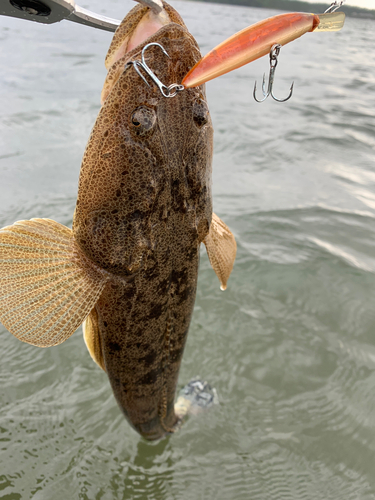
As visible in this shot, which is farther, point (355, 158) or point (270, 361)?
point (355, 158)

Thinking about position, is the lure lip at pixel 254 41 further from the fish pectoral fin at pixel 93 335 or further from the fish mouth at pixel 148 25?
the fish pectoral fin at pixel 93 335

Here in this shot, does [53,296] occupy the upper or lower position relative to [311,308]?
upper

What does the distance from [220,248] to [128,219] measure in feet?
2.28

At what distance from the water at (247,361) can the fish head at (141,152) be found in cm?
191

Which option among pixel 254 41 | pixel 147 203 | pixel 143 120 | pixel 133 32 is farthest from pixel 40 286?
pixel 254 41

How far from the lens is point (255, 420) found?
3.25 m

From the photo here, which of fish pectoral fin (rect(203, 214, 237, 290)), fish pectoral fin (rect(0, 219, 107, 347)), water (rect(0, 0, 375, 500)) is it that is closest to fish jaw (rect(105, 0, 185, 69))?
fish pectoral fin (rect(0, 219, 107, 347))

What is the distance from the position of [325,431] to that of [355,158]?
5617 mm

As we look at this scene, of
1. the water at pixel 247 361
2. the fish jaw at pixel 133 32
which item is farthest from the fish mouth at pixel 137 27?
the water at pixel 247 361

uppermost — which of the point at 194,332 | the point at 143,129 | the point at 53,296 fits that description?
the point at 143,129

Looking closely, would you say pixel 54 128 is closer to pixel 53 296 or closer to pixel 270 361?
pixel 270 361

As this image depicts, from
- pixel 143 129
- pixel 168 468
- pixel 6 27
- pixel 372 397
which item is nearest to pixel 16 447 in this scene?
pixel 168 468

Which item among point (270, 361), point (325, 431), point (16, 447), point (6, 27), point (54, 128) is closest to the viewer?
point (16, 447)

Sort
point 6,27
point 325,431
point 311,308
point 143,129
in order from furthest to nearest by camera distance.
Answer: point 6,27 < point 311,308 < point 325,431 < point 143,129
